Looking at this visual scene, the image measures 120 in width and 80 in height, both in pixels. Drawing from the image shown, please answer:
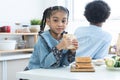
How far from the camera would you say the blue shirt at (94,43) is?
180cm

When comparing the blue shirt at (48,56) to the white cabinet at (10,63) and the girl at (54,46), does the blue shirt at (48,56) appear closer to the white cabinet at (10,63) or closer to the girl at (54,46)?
the girl at (54,46)

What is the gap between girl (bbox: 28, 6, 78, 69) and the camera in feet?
3.86

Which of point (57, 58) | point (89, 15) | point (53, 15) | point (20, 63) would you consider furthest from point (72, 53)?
point (20, 63)

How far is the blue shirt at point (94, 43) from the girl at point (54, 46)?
53 centimetres

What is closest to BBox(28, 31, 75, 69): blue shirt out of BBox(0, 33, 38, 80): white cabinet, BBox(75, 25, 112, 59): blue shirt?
BBox(75, 25, 112, 59): blue shirt

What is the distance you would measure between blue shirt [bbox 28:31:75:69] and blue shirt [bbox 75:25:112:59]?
0.56m

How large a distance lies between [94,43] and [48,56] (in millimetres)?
723

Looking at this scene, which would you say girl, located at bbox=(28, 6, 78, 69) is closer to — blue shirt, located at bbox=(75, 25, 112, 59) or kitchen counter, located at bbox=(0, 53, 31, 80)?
blue shirt, located at bbox=(75, 25, 112, 59)

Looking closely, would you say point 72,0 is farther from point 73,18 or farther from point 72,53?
point 72,53

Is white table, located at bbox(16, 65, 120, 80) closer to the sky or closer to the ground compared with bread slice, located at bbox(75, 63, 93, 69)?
closer to the ground

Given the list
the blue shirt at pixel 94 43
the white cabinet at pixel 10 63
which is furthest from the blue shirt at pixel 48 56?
the white cabinet at pixel 10 63

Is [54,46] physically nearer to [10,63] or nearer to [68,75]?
[68,75]

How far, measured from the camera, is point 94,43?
1832mm

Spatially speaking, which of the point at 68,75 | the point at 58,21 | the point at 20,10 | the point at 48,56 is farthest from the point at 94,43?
the point at 20,10
